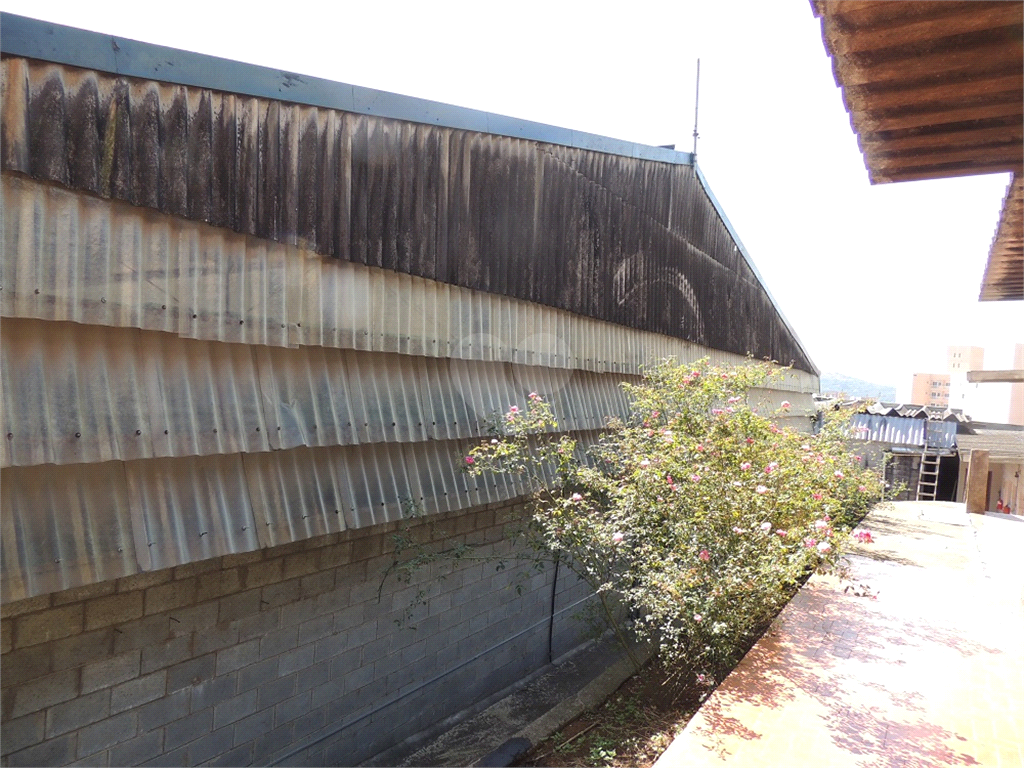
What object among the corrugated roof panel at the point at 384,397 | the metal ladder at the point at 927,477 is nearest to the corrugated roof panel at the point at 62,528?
the corrugated roof panel at the point at 384,397

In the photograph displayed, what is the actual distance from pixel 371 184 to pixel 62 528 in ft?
9.69

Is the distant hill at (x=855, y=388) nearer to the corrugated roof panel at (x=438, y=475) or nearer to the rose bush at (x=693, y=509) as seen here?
the rose bush at (x=693, y=509)

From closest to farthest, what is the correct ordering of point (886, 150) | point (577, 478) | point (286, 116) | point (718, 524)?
point (886, 150) → point (286, 116) → point (718, 524) → point (577, 478)

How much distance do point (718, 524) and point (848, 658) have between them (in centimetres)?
187

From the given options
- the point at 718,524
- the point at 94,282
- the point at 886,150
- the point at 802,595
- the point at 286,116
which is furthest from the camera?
the point at 802,595

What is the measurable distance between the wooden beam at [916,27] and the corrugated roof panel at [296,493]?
3754 millimetres

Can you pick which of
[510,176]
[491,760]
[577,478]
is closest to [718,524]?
[577,478]

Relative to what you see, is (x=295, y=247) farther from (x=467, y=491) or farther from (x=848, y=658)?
(x=848, y=658)

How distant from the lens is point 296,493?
4.46 m

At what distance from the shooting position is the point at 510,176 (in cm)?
627

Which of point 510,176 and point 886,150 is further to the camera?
point 510,176

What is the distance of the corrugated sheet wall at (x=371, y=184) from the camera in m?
3.28

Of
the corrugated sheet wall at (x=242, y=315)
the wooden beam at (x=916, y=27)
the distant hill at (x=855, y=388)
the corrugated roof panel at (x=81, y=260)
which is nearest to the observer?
the wooden beam at (x=916, y=27)

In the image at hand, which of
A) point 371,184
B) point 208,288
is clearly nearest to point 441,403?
point 371,184
